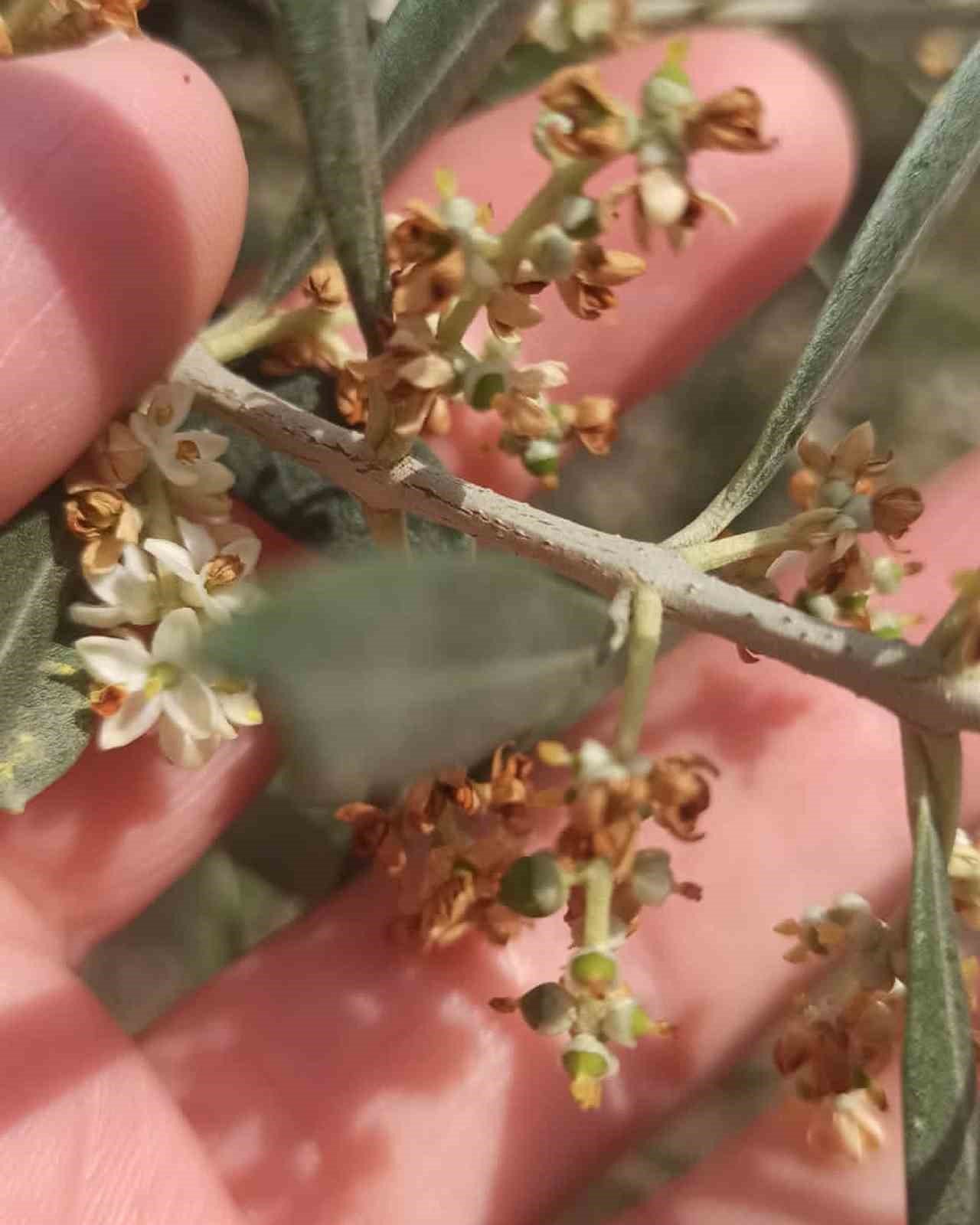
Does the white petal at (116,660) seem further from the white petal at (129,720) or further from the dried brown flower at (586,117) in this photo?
the dried brown flower at (586,117)

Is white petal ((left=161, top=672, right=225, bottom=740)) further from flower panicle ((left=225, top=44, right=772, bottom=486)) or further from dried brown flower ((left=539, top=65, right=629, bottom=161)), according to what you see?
dried brown flower ((left=539, top=65, right=629, bottom=161))

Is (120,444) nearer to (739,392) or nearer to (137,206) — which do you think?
(137,206)

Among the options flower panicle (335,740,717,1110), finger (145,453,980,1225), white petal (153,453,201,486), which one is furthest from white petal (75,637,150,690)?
finger (145,453,980,1225)

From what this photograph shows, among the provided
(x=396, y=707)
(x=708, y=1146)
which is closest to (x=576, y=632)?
(x=396, y=707)

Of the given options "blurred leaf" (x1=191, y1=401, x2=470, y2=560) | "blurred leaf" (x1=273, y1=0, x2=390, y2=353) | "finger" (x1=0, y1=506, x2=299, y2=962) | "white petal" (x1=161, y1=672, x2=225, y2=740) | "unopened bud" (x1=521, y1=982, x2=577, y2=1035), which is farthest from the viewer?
"finger" (x1=0, y1=506, x2=299, y2=962)

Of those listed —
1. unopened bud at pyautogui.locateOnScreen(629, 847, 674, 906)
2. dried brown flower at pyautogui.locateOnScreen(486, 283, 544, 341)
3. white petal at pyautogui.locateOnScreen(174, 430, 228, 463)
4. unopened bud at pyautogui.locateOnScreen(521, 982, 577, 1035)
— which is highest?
dried brown flower at pyautogui.locateOnScreen(486, 283, 544, 341)

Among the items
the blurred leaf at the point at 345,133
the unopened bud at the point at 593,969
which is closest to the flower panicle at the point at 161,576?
the blurred leaf at the point at 345,133
